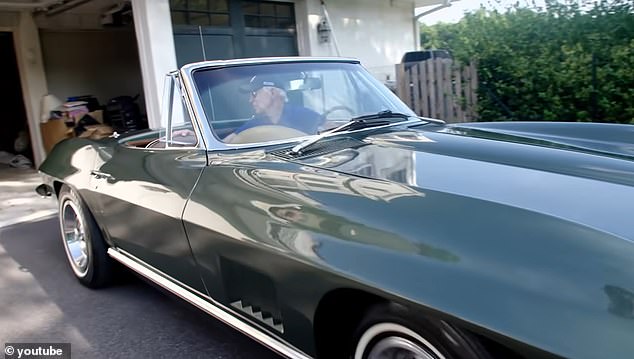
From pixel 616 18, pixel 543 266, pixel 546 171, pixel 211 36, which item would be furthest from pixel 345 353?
pixel 211 36

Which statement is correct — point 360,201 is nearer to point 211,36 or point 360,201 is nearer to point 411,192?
point 411,192

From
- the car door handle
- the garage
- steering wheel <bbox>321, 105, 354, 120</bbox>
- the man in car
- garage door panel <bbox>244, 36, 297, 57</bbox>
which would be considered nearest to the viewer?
the man in car

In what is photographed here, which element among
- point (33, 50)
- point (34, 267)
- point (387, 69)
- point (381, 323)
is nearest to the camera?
point (381, 323)

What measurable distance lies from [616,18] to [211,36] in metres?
5.82

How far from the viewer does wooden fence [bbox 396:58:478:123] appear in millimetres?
6754

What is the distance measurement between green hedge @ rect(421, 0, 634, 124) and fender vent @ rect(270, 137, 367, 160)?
12.9 ft

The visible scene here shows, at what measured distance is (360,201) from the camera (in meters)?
1.83

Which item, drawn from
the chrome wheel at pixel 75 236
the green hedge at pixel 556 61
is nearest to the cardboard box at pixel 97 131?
the chrome wheel at pixel 75 236

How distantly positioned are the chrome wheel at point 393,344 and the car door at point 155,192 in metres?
0.97

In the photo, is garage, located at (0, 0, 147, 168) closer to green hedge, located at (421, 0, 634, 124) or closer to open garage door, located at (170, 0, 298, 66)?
open garage door, located at (170, 0, 298, 66)

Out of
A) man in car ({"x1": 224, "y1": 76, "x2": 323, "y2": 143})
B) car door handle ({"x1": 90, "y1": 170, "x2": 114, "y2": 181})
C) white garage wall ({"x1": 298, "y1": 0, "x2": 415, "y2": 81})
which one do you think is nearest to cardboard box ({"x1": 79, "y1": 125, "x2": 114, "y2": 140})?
white garage wall ({"x1": 298, "y1": 0, "x2": 415, "y2": 81})

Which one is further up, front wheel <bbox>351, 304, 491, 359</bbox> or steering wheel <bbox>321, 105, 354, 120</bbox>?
steering wheel <bbox>321, 105, 354, 120</bbox>

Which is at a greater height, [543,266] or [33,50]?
[33,50]

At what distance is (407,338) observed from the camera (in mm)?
Result: 1615
